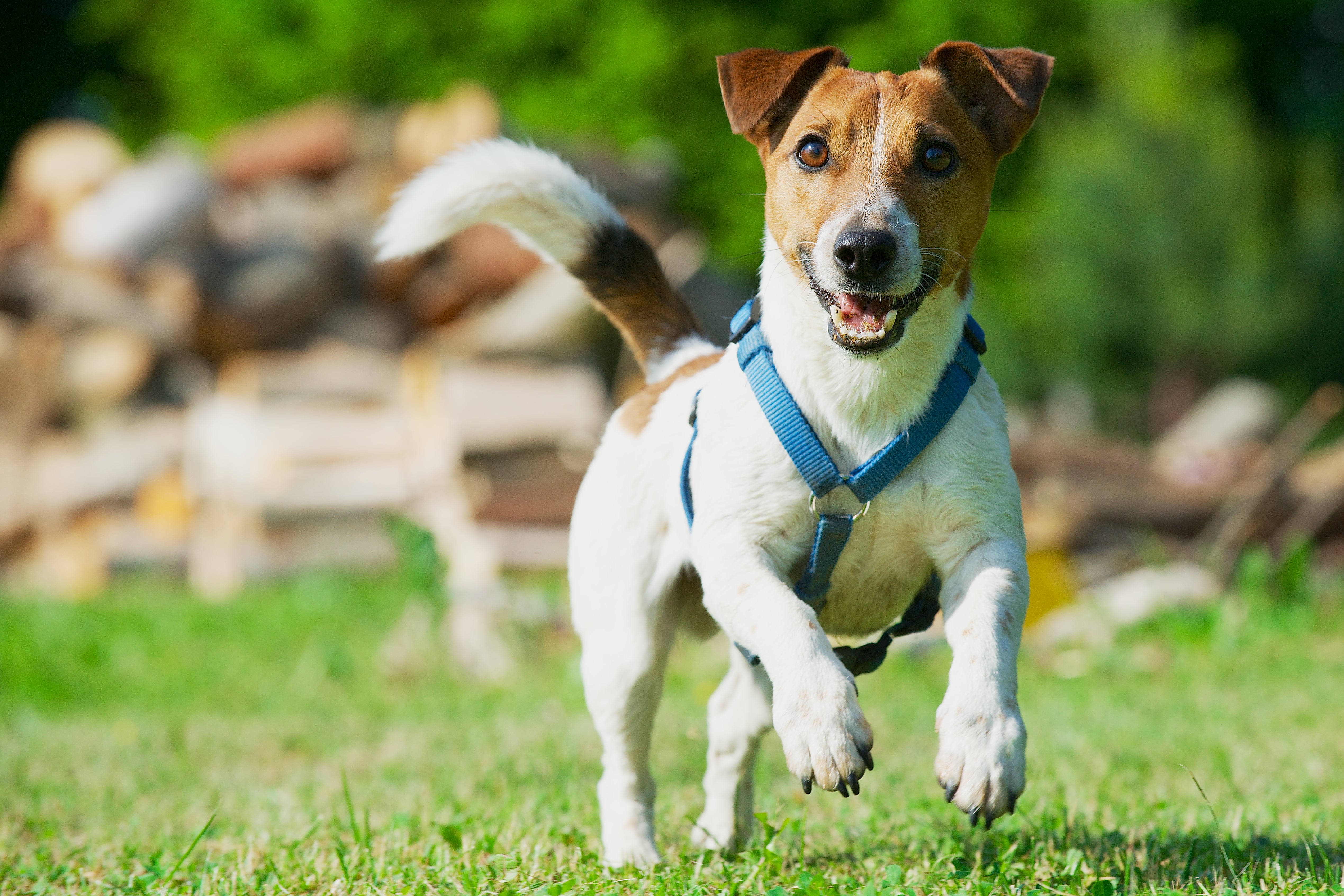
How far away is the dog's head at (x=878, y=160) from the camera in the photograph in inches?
104

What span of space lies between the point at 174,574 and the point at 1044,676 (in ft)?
22.2

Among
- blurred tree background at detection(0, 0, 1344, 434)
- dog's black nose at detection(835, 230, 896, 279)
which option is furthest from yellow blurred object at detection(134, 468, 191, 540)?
dog's black nose at detection(835, 230, 896, 279)

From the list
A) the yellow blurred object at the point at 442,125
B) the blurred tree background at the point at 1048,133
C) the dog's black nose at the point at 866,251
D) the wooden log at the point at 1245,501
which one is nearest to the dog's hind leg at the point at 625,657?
the dog's black nose at the point at 866,251

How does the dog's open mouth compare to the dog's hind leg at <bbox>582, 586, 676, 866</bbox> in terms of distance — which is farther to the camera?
the dog's hind leg at <bbox>582, 586, 676, 866</bbox>

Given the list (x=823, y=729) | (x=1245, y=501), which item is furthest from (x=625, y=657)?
(x=1245, y=501)

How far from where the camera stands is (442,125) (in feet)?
37.9

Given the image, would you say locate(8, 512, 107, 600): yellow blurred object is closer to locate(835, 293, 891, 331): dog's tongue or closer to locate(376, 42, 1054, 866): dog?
locate(376, 42, 1054, 866): dog

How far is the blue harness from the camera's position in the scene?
2.70m

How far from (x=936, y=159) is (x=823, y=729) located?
123cm

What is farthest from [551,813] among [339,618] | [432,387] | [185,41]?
[185,41]

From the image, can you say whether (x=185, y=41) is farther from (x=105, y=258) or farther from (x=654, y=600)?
(x=654, y=600)

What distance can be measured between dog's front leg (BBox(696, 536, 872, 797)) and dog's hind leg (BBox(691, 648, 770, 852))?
0.53 metres

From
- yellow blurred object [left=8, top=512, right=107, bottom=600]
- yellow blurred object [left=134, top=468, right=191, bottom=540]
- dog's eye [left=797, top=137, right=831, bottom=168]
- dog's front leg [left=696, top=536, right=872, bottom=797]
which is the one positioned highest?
yellow blurred object [left=134, top=468, right=191, bottom=540]

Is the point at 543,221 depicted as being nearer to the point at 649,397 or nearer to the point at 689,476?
the point at 649,397
